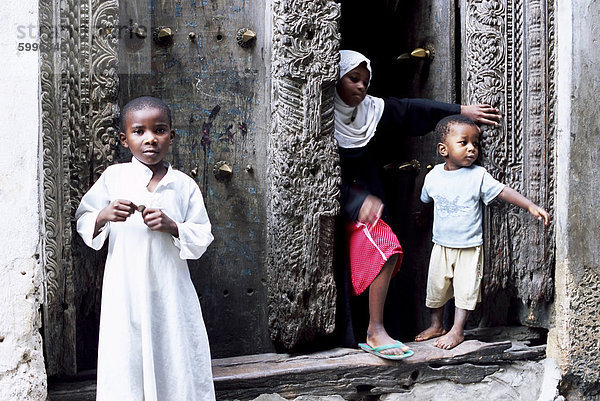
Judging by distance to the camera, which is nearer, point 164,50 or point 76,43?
point 76,43

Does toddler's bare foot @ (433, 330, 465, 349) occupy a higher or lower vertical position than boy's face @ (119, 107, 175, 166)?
lower

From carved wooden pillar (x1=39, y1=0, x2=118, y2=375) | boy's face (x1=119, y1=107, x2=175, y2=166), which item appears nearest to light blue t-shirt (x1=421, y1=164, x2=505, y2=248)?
boy's face (x1=119, y1=107, x2=175, y2=166)

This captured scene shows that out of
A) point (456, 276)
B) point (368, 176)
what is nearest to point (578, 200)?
point (456, 276)

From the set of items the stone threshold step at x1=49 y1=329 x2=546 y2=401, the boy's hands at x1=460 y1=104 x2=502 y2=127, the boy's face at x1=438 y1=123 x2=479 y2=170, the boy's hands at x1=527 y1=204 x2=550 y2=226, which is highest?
the boy's hands at x1=460 y1=104 x2=502 y2=127

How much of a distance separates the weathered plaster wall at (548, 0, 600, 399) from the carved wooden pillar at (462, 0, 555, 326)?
0.07 meters

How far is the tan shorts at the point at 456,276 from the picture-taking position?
141 inches

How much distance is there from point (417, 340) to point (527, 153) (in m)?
1.10

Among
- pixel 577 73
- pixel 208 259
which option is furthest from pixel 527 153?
pixel 208 259

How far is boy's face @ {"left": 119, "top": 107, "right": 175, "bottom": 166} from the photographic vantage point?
2.78 metres

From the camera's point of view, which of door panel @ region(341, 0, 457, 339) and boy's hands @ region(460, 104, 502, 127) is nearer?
boy's hands @ region(460, 104, 502, 127)

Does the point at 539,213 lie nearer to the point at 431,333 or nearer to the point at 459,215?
the point at 459,215

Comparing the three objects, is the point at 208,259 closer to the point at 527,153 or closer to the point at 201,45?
the point at 201,45

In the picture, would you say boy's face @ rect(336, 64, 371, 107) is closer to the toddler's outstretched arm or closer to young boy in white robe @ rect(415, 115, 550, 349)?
young boy in white robe @ rect(415, 115, 550, 349)

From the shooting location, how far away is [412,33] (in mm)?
4137
